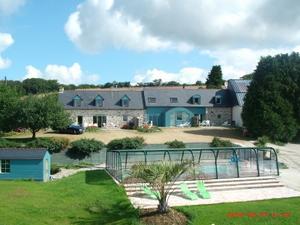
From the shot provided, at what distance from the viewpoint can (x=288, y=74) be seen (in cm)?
5322

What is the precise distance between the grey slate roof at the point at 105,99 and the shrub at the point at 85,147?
811 inches

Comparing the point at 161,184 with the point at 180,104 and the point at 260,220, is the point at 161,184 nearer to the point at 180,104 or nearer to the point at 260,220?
the point at 260,220

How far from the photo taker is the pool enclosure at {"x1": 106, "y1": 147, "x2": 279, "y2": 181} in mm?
25172

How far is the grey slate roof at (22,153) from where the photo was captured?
33.2 m

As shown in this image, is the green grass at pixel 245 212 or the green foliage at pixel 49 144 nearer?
the green grass at pixel 245 212

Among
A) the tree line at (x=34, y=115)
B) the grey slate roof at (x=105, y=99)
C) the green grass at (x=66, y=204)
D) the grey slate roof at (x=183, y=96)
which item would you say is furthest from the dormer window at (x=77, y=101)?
the green grass at (x=66, y=204)

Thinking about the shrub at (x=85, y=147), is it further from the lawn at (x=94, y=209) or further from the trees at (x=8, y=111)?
the lawn at (x=94, y=209)

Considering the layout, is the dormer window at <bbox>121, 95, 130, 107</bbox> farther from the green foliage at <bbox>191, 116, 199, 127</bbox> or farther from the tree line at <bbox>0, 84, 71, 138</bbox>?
the tree line at <bbox>0, 84, 71, 138</bbox>

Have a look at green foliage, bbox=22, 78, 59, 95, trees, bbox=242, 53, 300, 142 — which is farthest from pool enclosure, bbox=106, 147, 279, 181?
green foliage, bbox=22, 78, 59, 95

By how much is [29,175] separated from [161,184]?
58.4ft

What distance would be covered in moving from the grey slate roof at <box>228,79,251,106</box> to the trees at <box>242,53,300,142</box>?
380 inches

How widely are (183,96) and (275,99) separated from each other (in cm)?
1858

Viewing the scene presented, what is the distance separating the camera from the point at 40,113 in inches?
1916

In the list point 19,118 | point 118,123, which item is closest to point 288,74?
point 118,123
